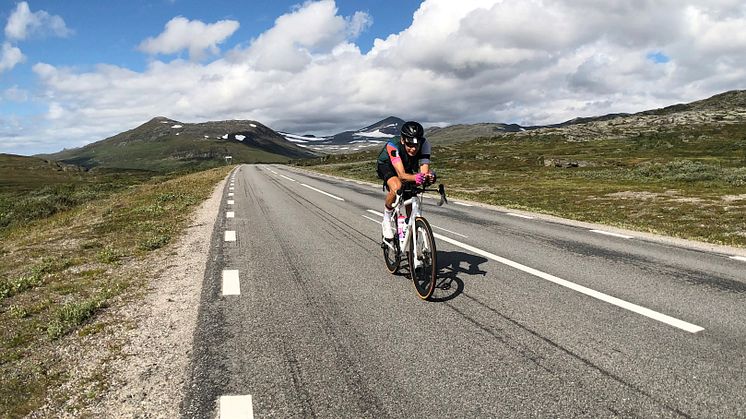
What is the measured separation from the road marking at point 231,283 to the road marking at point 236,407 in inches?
120

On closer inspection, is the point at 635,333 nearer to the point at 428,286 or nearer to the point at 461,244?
the point at 428,286

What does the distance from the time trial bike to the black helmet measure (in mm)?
672

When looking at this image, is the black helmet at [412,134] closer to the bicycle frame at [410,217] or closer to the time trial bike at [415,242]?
the time trial bike at [415,242]

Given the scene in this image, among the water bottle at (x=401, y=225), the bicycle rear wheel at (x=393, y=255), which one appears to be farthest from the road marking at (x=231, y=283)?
the water bottle at (x=401, y=225)

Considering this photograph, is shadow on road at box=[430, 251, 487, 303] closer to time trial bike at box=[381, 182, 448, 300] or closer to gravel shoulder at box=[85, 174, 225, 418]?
time trial bike at box=[381, 182, 448, 300]

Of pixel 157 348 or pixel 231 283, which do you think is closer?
pixel 157 348

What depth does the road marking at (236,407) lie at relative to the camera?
11.4ft

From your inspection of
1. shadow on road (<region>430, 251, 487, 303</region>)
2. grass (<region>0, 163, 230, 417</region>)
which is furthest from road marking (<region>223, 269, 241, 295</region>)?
shadow on road (<region>430, 251, 487, 303</region>)

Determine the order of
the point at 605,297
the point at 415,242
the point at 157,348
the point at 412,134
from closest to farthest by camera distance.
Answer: the point at 157,348 → the point at 605,297 → the point at 415,242 → the point at 412,134

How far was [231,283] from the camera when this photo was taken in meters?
7.15

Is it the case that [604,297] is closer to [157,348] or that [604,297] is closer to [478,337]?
[478,337]

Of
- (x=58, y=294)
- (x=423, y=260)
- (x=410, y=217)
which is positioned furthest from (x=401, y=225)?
(x=58, y=294)

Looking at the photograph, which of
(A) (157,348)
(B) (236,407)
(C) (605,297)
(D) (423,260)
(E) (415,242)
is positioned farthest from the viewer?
(E) (415,242)

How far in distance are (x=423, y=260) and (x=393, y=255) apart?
1214mm
